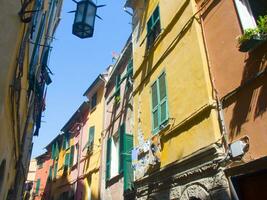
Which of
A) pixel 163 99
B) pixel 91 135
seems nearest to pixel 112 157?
pixel 91 135

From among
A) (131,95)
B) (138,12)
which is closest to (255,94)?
(131,95)

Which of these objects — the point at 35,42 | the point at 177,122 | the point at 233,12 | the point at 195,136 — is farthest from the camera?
the point at 35,42

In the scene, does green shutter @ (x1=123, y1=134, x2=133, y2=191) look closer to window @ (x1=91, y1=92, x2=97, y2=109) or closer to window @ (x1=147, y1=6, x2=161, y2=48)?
window @ (x1=147, y1=6, x2=161, y2=48)

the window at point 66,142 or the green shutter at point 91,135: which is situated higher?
the window at point 66,142

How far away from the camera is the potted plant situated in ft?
14.8

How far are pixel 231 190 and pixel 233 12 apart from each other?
3.24m

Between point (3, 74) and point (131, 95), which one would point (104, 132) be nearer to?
point (131, 95)

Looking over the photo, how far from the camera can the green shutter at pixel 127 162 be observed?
9844 mm

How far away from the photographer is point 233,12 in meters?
5.69

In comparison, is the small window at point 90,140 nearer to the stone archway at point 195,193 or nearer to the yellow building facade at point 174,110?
the yellow building facade at point 174,110

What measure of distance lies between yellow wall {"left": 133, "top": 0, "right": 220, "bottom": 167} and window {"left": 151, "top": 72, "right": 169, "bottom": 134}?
219 millimetres

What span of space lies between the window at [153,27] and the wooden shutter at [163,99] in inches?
72.7

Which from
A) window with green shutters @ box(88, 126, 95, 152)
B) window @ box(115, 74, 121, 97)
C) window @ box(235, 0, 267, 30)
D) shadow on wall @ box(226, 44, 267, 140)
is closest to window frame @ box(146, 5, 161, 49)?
window @ box(115, 74, 121, 97)

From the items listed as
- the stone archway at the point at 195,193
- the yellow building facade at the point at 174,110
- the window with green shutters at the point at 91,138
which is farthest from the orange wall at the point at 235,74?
the window with green shutters at the point at 91,138
